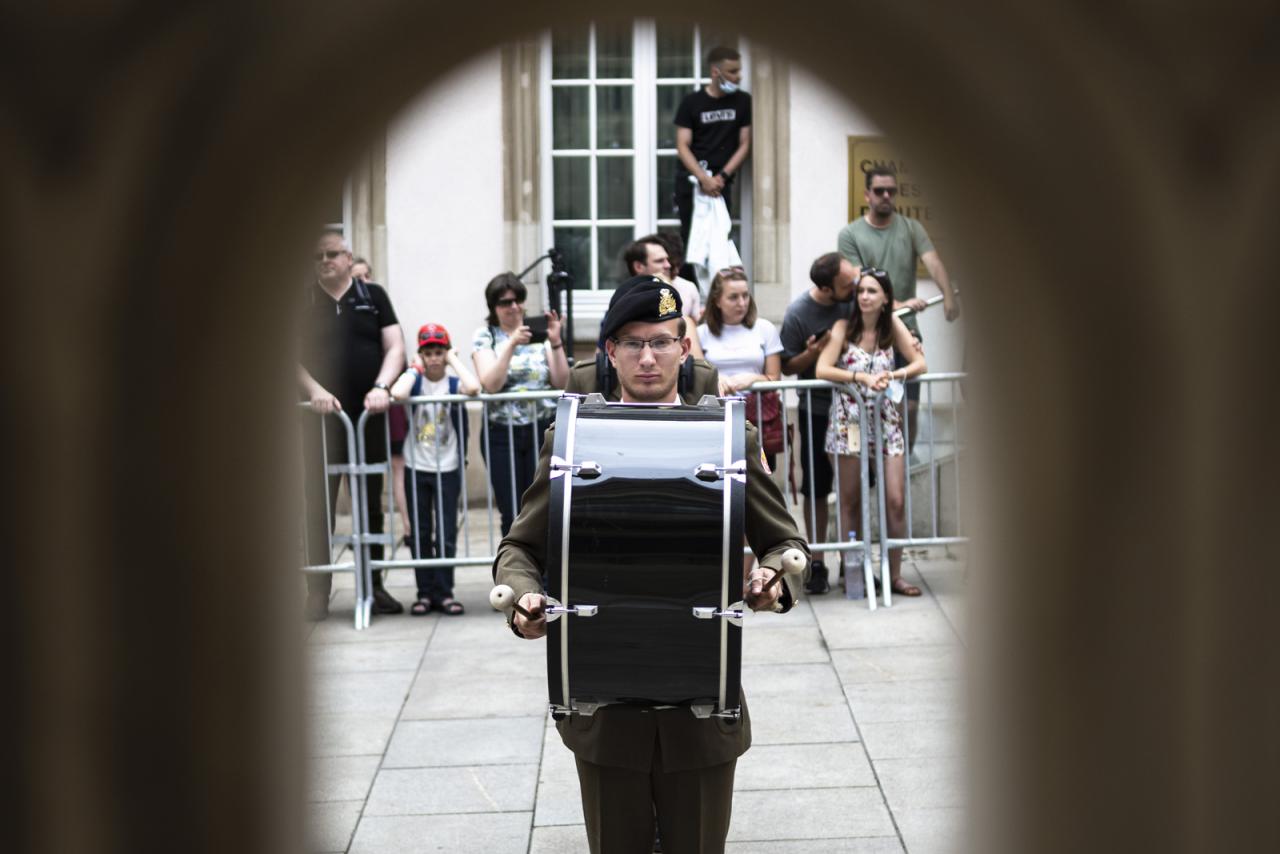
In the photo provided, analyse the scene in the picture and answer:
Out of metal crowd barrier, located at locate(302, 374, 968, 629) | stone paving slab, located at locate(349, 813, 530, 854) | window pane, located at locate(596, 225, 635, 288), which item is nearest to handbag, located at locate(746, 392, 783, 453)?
metal crowd barrier, located at locate(302, 374, 968, 629)

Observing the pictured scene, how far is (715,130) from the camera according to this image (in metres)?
11.8

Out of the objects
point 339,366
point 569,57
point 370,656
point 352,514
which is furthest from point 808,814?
point 569,57

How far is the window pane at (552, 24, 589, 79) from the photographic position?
484 inches

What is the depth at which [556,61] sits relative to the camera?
40.4ft

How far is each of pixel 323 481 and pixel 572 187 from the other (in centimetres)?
405

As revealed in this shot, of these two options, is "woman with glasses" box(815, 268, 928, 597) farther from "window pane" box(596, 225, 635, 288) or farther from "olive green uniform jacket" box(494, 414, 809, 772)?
"olive green uniform jacket" box(494, 414, 809, 772)

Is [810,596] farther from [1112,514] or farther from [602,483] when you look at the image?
[1112,514]

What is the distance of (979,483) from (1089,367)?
1.00 metres

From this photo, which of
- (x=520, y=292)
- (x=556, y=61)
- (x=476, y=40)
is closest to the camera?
(x=476, y=40)

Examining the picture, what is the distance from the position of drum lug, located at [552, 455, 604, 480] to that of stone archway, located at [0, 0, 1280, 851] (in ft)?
3.05

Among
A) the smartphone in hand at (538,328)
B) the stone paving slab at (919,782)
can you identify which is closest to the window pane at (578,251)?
the smartphone in hand at (538,328)

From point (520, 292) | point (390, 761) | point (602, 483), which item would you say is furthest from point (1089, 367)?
point (520, 292)

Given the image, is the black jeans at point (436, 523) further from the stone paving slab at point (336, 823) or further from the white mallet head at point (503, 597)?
the white mallet head at point (503, 597)

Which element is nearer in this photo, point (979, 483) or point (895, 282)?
point (979, 483)
